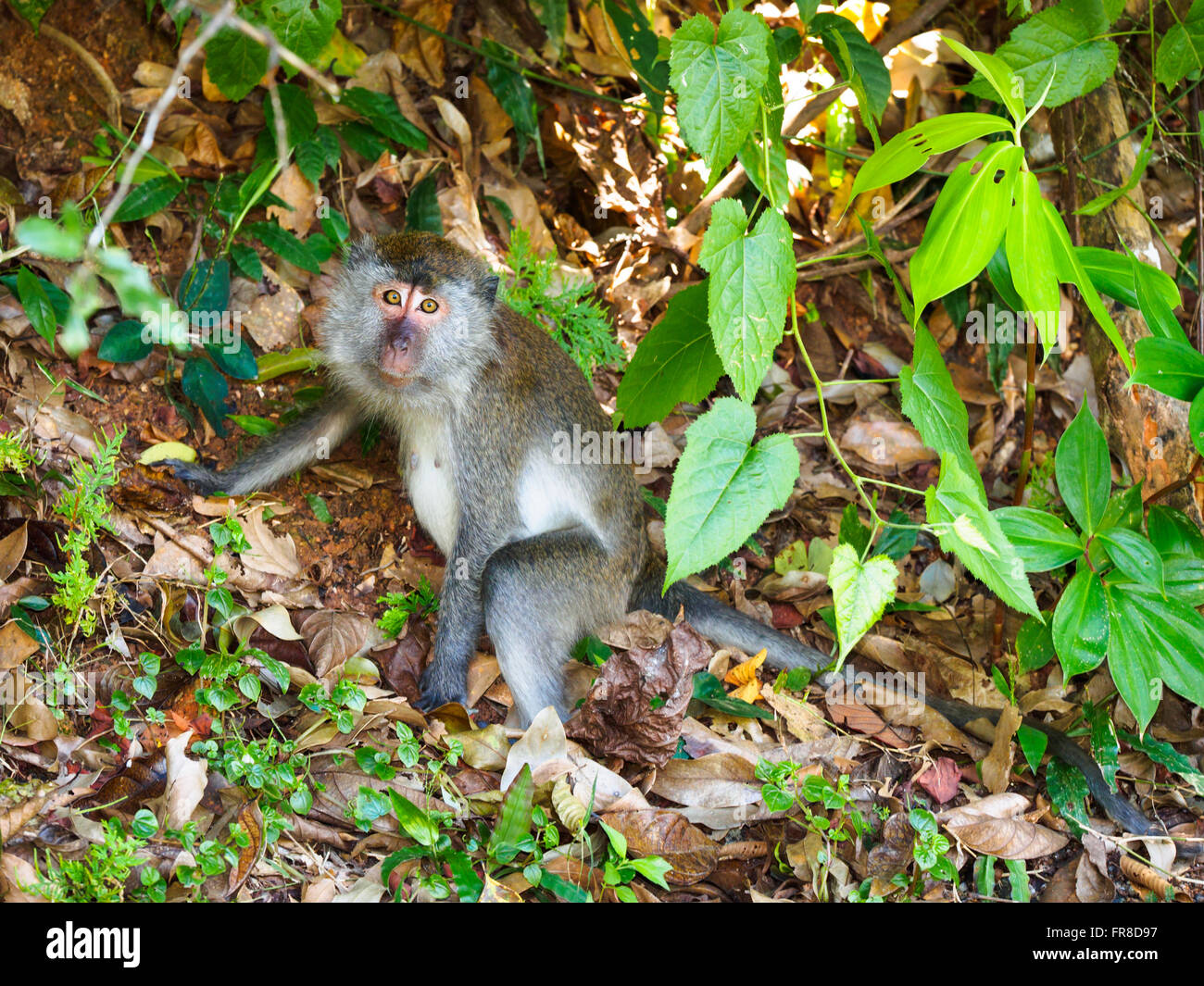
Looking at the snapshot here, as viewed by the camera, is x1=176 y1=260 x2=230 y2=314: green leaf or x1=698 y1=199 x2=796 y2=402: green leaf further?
x1=176 y1=260 x2=230 y2=314: green leaf

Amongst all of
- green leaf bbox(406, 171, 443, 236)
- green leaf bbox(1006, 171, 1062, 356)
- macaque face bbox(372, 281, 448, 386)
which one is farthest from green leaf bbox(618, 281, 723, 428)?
green leaf bbox(406, 171, 443, 236)

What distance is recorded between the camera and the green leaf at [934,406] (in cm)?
407

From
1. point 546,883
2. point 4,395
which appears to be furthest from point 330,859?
point 4,395

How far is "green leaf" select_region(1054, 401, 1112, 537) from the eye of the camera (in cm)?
459

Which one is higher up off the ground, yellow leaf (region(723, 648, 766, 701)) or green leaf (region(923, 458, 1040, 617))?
green leaf (region(923, 458, 1040, 617))

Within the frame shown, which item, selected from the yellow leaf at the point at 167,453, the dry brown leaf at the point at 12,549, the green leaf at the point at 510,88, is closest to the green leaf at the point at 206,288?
the yellow leaf at the point at 167,453

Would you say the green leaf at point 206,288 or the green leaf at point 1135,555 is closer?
the green leaf at point 1135,555

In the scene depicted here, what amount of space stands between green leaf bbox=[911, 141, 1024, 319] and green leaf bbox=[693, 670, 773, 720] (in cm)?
203

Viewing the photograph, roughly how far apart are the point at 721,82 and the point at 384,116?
3.01 m

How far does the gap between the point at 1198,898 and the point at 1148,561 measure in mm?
1384

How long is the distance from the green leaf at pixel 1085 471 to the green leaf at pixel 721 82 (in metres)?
2.08

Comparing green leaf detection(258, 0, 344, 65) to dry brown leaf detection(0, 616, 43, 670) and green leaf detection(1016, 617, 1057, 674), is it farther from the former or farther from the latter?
green leaf detection(1016, 617, 1057, 674)

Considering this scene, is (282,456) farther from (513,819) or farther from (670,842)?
(670,842)

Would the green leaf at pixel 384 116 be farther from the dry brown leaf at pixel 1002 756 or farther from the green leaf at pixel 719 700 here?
the dry brown leaf at pixel 1002 756
